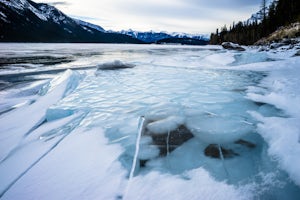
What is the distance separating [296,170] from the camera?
208 cm

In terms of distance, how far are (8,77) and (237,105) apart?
9501 mm

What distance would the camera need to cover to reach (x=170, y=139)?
2889mm

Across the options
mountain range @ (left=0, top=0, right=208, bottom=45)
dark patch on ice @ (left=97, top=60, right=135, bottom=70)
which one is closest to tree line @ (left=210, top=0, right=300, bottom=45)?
dark patch on ice @ (left=97, top=60, right=135, bottom=70)

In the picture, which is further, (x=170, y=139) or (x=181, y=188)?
(x=170, y=139)

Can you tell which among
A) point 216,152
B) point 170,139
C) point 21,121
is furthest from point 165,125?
point 21,121

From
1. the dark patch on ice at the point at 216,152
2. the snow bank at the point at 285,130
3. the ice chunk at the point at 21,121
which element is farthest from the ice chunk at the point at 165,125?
the ice chunk at the point at 21,121

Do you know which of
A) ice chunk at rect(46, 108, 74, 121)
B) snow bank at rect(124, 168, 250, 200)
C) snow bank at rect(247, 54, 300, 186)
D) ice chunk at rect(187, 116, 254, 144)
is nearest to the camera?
snow bank at rect(124, 168, 250, 200)

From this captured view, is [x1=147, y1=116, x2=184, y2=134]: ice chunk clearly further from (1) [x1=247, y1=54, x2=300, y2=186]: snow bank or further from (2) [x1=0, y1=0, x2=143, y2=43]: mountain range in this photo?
(2) [x1=0, y1=0, x2=143, y2=43]: mountain range

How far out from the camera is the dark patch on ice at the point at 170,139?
2658 mm

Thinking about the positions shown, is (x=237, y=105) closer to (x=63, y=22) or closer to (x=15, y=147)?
(x=15, y=147)

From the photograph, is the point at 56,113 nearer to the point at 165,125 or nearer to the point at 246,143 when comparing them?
the point at 165,125

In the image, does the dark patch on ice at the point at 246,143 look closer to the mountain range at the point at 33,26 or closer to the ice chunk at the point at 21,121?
the ice chunk at the point at 21,121

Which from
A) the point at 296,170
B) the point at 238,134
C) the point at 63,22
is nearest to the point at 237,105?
the point at 238,134

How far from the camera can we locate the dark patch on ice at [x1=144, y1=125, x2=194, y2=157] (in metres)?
2.66
